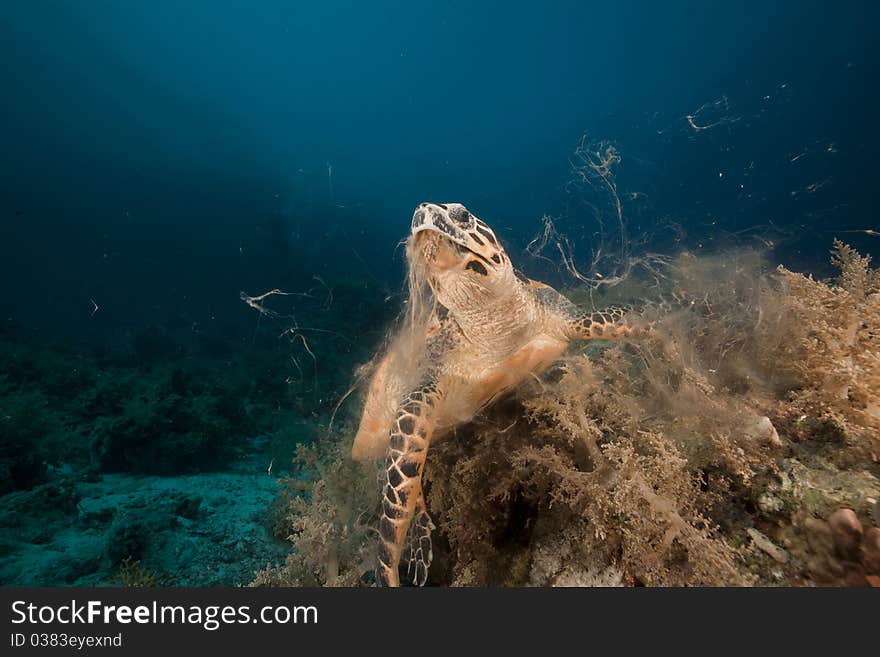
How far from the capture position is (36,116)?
167 feet

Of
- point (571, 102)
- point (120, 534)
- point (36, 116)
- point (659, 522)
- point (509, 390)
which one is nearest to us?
point (659, 522)

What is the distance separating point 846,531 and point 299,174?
63.0 m

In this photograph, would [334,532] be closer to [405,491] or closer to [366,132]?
[405,491]

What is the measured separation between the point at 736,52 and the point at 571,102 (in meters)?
35.5

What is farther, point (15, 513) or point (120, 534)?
point (15, 513)

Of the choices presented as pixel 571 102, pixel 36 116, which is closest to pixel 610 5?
pixel 571 102

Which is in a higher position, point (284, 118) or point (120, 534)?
point (284, 118)

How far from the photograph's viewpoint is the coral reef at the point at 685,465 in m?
1.55

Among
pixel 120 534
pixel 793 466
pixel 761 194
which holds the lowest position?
pixel 793 466

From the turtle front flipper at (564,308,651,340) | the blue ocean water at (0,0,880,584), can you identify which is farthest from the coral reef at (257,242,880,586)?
the blue ocean water at (0,0,880,584)

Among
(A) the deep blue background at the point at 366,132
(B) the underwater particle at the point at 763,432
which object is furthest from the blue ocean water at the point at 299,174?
(B) the underwater particle at the point at 763,432

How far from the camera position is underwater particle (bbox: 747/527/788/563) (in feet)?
4.91

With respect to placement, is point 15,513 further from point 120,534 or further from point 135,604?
point 135,604

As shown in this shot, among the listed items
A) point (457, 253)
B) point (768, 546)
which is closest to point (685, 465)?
point (768, 546)
